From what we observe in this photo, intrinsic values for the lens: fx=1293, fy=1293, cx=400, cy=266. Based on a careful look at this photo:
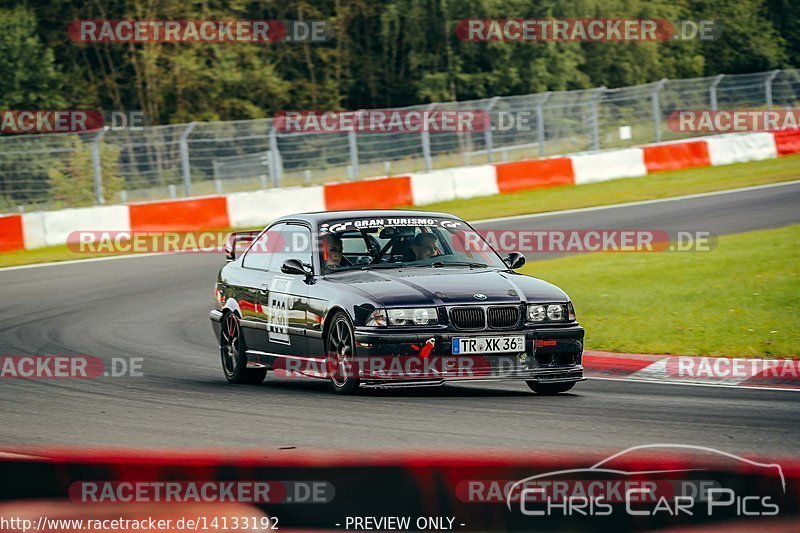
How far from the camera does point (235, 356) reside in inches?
430

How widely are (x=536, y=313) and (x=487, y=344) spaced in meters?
0.47

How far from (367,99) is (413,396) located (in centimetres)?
4016

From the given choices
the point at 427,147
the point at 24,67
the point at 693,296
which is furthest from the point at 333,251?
the point at 24,67

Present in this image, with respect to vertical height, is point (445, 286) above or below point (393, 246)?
below

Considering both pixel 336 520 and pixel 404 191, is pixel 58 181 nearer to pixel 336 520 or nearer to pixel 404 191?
pixel 404 191

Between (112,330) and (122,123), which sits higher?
(122,123)

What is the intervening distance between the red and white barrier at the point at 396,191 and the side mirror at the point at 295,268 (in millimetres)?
14035

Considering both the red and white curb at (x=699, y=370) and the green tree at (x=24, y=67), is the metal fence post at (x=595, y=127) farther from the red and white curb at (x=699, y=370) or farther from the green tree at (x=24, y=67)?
the green tree at (x=24, y=67)

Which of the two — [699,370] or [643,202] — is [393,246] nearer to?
[699,370]

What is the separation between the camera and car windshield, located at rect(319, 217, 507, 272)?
10039 millimetres

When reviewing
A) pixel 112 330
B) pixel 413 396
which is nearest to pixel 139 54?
pixel 112 330

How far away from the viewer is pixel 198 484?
5.59 m

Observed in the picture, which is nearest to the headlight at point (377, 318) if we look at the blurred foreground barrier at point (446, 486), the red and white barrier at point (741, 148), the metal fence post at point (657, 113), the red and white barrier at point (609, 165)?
the blurred foreground barrier at point (446, 486)

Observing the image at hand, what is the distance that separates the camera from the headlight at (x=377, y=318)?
29.2 feet
